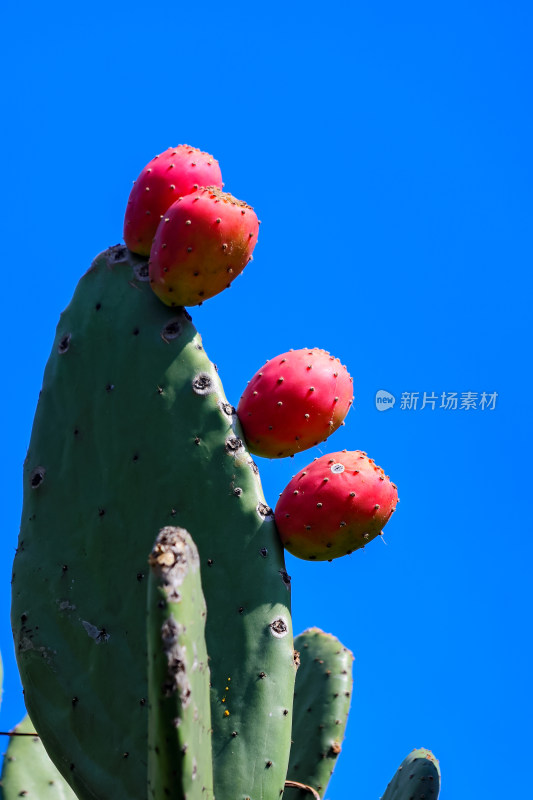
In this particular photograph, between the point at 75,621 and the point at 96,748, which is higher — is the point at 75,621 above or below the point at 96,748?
above

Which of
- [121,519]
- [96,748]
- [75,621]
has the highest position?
[121,519]

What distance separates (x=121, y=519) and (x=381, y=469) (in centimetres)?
49

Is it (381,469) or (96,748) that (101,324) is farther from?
(96,748)

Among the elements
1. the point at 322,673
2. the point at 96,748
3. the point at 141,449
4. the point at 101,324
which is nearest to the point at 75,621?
the point at 96,748

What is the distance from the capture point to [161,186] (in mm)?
1925

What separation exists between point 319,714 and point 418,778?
0.32 meters

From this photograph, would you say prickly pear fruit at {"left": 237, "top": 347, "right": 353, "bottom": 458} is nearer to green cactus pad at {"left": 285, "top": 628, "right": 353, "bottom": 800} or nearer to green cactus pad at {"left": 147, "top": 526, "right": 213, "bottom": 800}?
green cactus pad at {"left": 147, "top": 526, "right": 213, "bottom": 800}

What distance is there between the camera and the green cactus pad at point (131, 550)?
1628mm

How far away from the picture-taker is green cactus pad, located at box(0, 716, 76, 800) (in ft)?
7.79

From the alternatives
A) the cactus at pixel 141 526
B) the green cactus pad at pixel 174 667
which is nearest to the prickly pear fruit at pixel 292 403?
the cactus at pixel 141 526

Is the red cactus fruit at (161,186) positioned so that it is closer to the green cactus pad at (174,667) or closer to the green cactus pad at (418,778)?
the green cactus pad at (174,667)

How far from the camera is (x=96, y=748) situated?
1.66m

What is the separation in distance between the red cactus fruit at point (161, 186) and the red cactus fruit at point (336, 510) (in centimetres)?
61

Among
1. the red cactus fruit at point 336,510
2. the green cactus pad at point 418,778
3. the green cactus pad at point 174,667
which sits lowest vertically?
the green cactus pad at point 174,667
